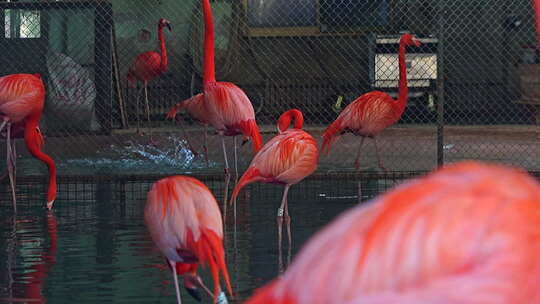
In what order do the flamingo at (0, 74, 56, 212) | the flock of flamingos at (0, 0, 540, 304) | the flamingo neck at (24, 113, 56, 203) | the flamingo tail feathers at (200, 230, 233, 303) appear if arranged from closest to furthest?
the flock of flamingos at (0, 0, 540, 304), the flamingo tail feathers at (200, 230, 233, 303), the flamingo neck at (24, 113, 56, 203), the flamingo at (0, 74, 56, 212)

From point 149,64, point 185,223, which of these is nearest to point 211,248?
point 185,223

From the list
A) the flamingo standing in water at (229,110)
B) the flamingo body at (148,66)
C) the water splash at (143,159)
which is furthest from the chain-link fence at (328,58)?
the flamingo standing in water at (229,110)

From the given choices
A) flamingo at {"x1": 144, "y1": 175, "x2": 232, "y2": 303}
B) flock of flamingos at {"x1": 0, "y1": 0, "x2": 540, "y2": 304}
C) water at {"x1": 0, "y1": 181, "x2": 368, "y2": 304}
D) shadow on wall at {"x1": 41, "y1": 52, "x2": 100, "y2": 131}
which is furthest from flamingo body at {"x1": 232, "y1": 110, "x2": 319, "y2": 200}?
shadow on wall at {"x1": 41, "y1": 52, "x2": 100, "y2": 131}

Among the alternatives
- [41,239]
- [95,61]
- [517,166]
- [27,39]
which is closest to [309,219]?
[41,239]

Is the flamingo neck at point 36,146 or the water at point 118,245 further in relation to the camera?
the flamingo neck at point 36,146

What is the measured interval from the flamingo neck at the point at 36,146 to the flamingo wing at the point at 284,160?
184cm

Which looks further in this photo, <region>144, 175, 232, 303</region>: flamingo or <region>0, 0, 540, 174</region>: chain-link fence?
<region>0, 0, 540, 174</region>: chain-link fence

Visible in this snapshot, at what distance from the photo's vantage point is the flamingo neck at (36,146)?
688 cm

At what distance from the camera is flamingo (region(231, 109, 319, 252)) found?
552 cm

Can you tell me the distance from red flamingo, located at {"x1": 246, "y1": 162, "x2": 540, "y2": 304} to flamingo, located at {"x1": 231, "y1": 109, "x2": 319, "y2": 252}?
Result: 451 cm

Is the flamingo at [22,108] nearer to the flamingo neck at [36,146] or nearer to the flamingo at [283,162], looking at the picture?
the flamingo neck at [36,146]

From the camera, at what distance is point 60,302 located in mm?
4078

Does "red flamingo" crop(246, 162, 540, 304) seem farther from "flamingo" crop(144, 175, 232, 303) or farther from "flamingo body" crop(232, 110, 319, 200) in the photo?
"flamingo body" crop(232, 110, 319, 200)

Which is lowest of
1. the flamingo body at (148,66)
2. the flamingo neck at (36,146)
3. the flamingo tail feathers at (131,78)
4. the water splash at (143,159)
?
the water splash at (143,159)
